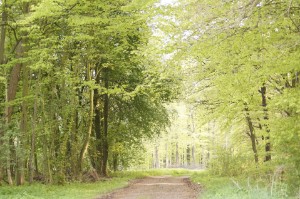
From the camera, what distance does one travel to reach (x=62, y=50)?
55.0ft

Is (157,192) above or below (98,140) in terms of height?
below

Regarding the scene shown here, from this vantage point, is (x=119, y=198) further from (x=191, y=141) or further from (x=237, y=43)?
(x=191, y=141)

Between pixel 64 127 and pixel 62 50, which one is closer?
pixel 62 50

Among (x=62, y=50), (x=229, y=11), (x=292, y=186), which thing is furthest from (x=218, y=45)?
(x=62, y=50)

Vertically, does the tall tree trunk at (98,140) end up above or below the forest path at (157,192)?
above

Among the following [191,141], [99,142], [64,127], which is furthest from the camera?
[191,141]

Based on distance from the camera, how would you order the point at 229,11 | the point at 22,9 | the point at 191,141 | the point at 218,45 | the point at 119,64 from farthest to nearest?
the point at 191,141 → the point at 119,64 → the point at 22,9 → the point at 218,45 → the point at 229,11

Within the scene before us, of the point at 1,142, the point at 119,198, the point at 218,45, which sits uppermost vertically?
the point at 218,45

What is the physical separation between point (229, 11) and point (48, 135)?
11.9 meters

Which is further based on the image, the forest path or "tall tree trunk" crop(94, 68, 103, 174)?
"tall tree trunk" crop(94, 68, 103, 174)

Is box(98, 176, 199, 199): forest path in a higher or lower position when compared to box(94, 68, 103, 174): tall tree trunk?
lower

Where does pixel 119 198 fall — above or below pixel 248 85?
below

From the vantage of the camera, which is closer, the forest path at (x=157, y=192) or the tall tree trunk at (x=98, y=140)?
the forest path at (x=157, y=192)

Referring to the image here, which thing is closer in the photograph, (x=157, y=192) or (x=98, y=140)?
(x=157, y=192)
